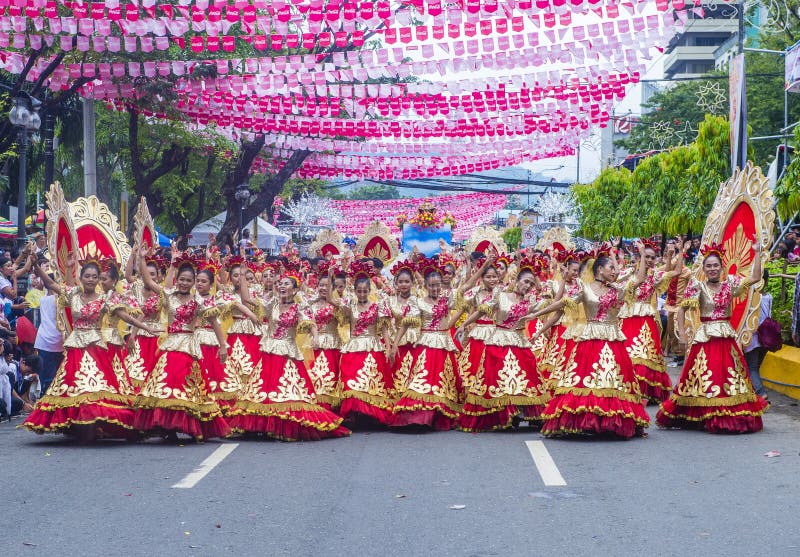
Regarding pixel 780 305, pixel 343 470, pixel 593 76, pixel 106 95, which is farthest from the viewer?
pixel 106 95

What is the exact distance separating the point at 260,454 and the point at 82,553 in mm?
3689

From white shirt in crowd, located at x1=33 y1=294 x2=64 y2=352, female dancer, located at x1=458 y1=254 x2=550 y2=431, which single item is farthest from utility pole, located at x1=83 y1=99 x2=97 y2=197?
female dancer, located at x1=458 y1=254 x2=550 y2=431

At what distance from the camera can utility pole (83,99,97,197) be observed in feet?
72.7

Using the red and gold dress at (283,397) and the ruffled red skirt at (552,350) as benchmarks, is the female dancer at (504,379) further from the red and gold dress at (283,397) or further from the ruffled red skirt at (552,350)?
the ruffled red skirt at (552,350)

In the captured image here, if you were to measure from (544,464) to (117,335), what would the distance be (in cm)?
422

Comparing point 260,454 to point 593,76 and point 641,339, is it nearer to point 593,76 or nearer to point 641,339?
point 641,339

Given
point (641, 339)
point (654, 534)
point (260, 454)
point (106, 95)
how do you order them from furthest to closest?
point (106, 95)
point (641, 339)
point (260, 454)
point (654, 534)

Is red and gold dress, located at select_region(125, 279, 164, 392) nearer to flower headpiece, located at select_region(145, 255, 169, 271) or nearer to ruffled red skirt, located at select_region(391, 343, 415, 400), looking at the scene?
flower headpiece, located at select_region(145, 255, 169, 271)

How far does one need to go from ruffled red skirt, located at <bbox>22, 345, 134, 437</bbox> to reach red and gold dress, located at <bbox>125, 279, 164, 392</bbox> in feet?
1.64

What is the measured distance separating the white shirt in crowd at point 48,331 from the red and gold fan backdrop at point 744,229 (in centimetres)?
709

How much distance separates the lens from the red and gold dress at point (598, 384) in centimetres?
1048

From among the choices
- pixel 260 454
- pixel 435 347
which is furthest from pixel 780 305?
pixel 260 454

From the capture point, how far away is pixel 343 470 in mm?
9031

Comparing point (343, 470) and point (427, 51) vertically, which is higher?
point (427, 51)
